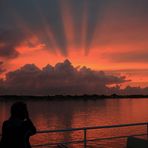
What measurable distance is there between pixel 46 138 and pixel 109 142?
39.0 feet

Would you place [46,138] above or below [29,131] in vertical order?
below

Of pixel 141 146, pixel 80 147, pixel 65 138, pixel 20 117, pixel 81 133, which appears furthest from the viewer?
pixel 81 133

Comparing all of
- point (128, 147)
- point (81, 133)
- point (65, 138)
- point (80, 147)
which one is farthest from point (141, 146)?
point (81, 133)

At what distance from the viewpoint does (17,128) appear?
525cm

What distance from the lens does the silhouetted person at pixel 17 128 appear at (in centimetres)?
521

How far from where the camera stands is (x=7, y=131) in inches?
206

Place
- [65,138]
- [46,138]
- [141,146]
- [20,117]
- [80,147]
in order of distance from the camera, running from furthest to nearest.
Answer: [65,138], [46,138], [80,147], [141,146], [20,117]

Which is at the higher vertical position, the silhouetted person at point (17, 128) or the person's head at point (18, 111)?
the person's head at point (18, 111)

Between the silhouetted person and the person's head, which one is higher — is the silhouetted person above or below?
below

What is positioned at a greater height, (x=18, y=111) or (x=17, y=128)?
(x=18, y=111)

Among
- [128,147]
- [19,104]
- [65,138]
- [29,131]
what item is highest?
[19,104]

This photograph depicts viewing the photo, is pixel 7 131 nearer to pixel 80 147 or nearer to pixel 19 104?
pixel 19 104

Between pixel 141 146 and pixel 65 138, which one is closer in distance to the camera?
pixel 141 146

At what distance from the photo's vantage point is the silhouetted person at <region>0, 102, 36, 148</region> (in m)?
→ 5.21
